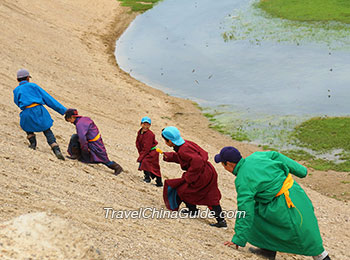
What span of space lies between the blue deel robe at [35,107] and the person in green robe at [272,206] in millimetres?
4234

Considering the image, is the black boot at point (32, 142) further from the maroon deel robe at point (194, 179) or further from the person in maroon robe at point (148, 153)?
the maroon deel robe at point (194, 179)

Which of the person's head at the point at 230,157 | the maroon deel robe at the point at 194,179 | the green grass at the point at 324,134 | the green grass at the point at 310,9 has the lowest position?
the green grass at the point at 324,134

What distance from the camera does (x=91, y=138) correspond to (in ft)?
29.0

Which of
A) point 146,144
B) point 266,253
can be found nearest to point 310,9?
point 146,144

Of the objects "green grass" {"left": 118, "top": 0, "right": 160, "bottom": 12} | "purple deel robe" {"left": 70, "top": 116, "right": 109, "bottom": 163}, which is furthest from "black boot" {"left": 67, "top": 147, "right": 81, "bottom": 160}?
"green grass" {"left": 118, "top": 0, "right": 160, "bottom": 12}

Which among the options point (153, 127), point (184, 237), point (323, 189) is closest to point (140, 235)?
point (184, 237)

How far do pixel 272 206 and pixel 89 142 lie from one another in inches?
166

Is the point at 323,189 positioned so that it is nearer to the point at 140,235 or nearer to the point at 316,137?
the point at 316,137

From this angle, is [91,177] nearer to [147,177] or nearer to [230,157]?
[147,177]

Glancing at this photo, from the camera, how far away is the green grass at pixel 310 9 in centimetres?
3198

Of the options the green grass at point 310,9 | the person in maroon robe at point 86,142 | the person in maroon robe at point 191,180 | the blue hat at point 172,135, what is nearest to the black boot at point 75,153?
the person in maroon robe at point 86,142

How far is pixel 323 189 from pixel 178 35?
20682 mm

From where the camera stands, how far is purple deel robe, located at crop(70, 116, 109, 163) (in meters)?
8.63

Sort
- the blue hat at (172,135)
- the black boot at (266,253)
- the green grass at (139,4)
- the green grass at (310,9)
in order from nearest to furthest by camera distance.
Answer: the black boot at (266,253), the blue hat at (172,135), the green grass at (310,9), the green grass at (139,4)
